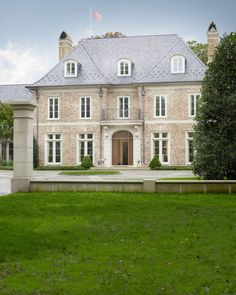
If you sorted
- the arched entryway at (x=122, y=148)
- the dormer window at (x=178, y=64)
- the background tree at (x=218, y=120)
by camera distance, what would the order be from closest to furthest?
1. the background tree at (x=218, y=120)
2. the dormer window at (x=178, y=64)
3. the arched entryway at (x=122, y=148)

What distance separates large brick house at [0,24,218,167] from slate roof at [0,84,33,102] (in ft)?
35.1

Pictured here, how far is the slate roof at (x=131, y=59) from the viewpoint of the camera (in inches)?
1446

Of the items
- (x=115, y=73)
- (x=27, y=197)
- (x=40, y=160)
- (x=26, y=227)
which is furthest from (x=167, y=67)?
(x=26, y=227)

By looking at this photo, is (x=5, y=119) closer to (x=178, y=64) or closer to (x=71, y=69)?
(x=71, y=69)

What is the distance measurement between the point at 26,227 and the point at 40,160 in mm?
29450

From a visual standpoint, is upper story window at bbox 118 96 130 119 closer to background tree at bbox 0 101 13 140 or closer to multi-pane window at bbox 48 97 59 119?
multi-pane window at bbox 48 97 59 119

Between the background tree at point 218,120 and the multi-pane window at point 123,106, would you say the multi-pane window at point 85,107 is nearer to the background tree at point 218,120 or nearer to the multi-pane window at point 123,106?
the multi-pane window at point 123,106

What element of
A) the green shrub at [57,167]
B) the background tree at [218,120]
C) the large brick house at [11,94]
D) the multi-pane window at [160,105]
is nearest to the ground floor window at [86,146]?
the green shrub at [57,167]

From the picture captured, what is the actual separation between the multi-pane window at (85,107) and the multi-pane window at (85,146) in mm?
1458

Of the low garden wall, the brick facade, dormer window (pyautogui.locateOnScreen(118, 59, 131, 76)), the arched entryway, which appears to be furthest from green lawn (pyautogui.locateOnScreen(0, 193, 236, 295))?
dormer window (pyautogui.locateOnScreen(118, 59, 131, 76))

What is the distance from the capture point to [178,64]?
36.8m

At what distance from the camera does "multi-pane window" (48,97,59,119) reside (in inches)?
1494

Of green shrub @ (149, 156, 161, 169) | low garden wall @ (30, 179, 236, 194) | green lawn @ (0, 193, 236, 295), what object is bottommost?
green lawn @ (0, 193, 236, 295)

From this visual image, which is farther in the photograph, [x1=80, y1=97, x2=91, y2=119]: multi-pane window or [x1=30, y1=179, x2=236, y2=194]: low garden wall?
[x1=80, y1=97, x2=91, y2=119]: multi-pane window
